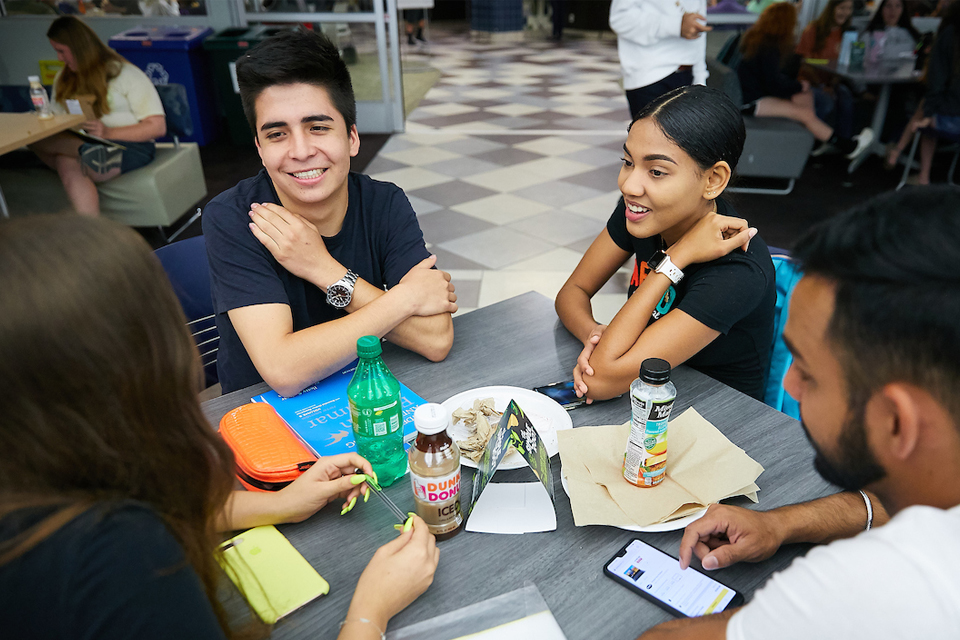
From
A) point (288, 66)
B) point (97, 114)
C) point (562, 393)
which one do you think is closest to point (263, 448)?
point (562, 393)

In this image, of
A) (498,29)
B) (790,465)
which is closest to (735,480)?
(790,465)

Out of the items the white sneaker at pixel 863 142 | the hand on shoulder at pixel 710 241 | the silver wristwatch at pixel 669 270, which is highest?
the hand on shoulder at pixel 710 241

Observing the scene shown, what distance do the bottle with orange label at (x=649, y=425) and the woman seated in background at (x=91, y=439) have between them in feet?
2.03

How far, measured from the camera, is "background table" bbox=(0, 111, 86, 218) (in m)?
3.11

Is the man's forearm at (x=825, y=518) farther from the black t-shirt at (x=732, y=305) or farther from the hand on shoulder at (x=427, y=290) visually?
the hand on shoulder at (x=427, y=290)

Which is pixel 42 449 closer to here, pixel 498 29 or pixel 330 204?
pixel 330 204

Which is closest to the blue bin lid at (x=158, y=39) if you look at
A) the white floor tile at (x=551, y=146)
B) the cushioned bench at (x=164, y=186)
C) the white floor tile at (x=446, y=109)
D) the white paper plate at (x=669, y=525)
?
the cushioned bench at (x=164, y=186)

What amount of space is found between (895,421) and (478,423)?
0.67 meters

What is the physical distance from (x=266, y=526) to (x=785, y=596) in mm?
708

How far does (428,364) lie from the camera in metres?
1.43

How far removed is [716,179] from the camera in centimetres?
145

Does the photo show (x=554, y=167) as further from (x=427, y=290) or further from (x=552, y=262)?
(x=427, y=290)

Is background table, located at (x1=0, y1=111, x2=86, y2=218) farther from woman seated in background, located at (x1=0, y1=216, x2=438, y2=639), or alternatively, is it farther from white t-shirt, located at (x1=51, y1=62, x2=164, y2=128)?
woman seated in background, located at (x1=0, y1=216, x2=438, y2=639)

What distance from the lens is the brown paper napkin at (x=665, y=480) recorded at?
0.97 meters
